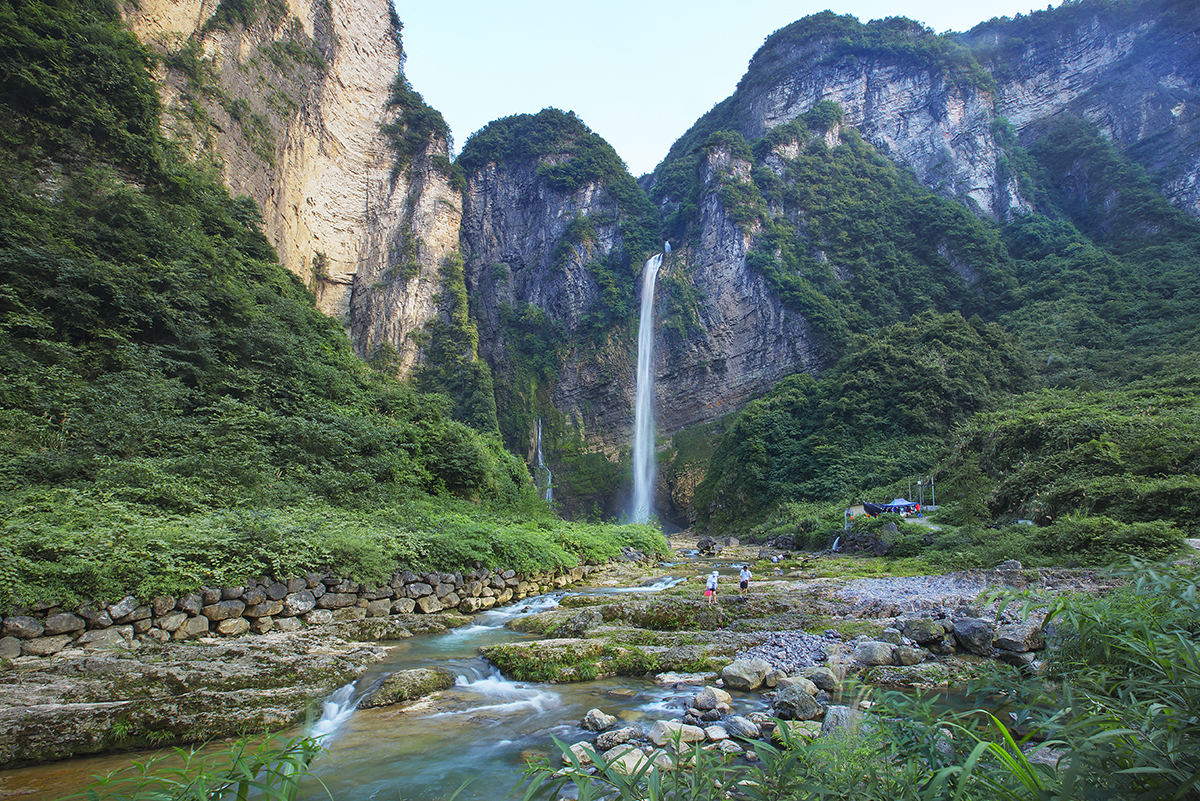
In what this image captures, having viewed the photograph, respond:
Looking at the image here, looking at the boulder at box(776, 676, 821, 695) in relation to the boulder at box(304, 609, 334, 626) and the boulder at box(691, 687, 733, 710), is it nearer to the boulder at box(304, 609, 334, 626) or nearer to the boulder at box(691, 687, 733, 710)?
the boulder at box(691, 687, 733, 710)

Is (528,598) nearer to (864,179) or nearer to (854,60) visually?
(864,179)

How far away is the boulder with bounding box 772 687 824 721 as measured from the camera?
13.8 ft

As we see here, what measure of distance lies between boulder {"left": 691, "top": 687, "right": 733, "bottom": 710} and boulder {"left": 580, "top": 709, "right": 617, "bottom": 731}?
2.58ft

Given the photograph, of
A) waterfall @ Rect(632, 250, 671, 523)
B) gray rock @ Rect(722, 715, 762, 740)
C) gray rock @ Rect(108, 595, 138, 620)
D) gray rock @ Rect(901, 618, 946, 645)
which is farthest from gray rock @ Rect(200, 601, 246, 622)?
waterfall @ Rect(632, 250, 671, 523)

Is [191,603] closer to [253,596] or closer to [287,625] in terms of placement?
[253,596]

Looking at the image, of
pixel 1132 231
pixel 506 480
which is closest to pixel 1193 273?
pixel 1132 231

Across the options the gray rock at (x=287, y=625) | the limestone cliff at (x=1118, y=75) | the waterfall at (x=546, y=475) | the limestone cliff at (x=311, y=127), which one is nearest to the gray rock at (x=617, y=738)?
the gray rock at (x=287, y=625)

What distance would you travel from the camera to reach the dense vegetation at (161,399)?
721 centimetres

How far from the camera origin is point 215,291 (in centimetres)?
1489

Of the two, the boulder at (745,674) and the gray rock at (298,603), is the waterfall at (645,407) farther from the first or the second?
the boulder at (745,674)

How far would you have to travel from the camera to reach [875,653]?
5547 mm

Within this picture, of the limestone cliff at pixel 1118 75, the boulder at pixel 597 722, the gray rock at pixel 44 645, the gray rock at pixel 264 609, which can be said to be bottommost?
the boulder at pixel 597 722

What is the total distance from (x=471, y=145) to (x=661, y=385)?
32.8 metres

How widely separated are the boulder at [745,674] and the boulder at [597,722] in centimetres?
143
